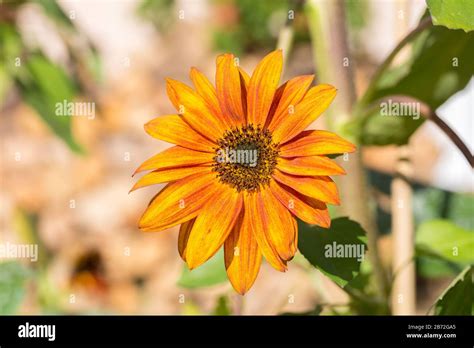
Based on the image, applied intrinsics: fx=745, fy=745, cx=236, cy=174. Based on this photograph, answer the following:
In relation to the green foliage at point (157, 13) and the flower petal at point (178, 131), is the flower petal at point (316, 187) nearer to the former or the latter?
the flower petal at point (178, 131)

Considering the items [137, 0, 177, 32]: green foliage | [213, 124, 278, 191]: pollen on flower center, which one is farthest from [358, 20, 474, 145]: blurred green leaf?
[137, 0, 177, 32]: green foliage

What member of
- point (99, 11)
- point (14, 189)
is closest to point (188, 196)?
point (14, 189)

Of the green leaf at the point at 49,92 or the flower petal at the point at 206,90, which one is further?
the green leaf at the point at 49,92

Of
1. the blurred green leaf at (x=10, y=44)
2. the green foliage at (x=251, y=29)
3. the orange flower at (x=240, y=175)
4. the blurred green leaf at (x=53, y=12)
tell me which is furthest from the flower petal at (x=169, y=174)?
the green foliage at (x=251, y=29)

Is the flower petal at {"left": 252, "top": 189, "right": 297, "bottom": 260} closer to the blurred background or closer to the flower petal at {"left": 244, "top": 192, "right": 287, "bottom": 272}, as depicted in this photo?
the flower petal at {"left": 244, "top": 192, "right": 287, "bottom": 272}

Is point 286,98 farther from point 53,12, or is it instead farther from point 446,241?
point 53,12
